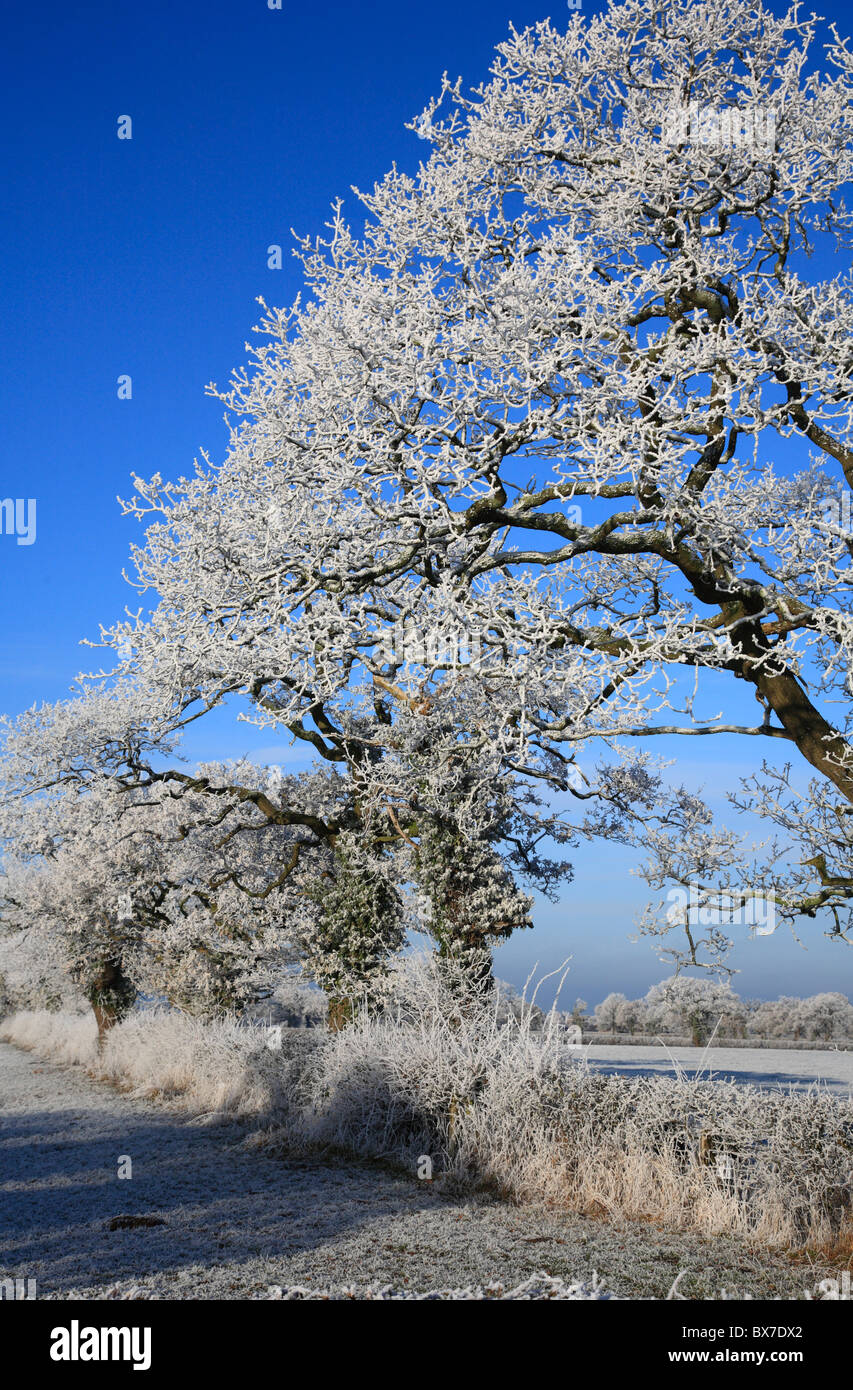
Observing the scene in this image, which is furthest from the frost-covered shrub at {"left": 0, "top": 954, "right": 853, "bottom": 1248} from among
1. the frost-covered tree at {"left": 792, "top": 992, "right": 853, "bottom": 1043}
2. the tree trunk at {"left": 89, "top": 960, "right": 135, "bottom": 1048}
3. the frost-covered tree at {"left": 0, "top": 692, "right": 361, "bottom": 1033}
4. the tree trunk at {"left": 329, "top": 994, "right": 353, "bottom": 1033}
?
the frost-covered tree at {"left": 792, "top": 992, "right": 853, "bottom": 1043}

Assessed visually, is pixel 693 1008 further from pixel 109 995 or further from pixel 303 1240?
pixel 303 1240

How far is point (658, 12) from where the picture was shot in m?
8.10

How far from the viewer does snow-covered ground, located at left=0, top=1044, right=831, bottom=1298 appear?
5.05m

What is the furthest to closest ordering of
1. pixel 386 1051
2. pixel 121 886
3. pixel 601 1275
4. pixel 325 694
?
pixel 121 886, pixel 386 1051, pixel 325 694, pixel 601 1275

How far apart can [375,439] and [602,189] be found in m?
3.01

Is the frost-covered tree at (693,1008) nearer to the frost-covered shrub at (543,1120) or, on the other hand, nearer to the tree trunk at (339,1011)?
the tree trunk at (339,1011)

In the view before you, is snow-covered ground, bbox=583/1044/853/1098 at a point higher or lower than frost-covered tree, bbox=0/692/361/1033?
lower

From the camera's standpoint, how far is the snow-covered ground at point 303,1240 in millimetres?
5055

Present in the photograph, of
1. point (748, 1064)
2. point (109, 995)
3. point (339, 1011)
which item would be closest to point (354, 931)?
point (339, 1011)

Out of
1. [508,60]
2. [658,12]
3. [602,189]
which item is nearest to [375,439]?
[602,189]

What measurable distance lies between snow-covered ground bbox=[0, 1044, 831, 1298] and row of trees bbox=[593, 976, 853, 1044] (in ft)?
79.2

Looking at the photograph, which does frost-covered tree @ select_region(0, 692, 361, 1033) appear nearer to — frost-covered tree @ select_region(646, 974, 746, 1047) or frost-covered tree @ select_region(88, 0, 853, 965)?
frost-covered tree @ select_region(88, 0, 853, 965)

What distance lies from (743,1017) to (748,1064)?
13.9 metres

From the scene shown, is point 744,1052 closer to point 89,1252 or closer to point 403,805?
point 403,805
